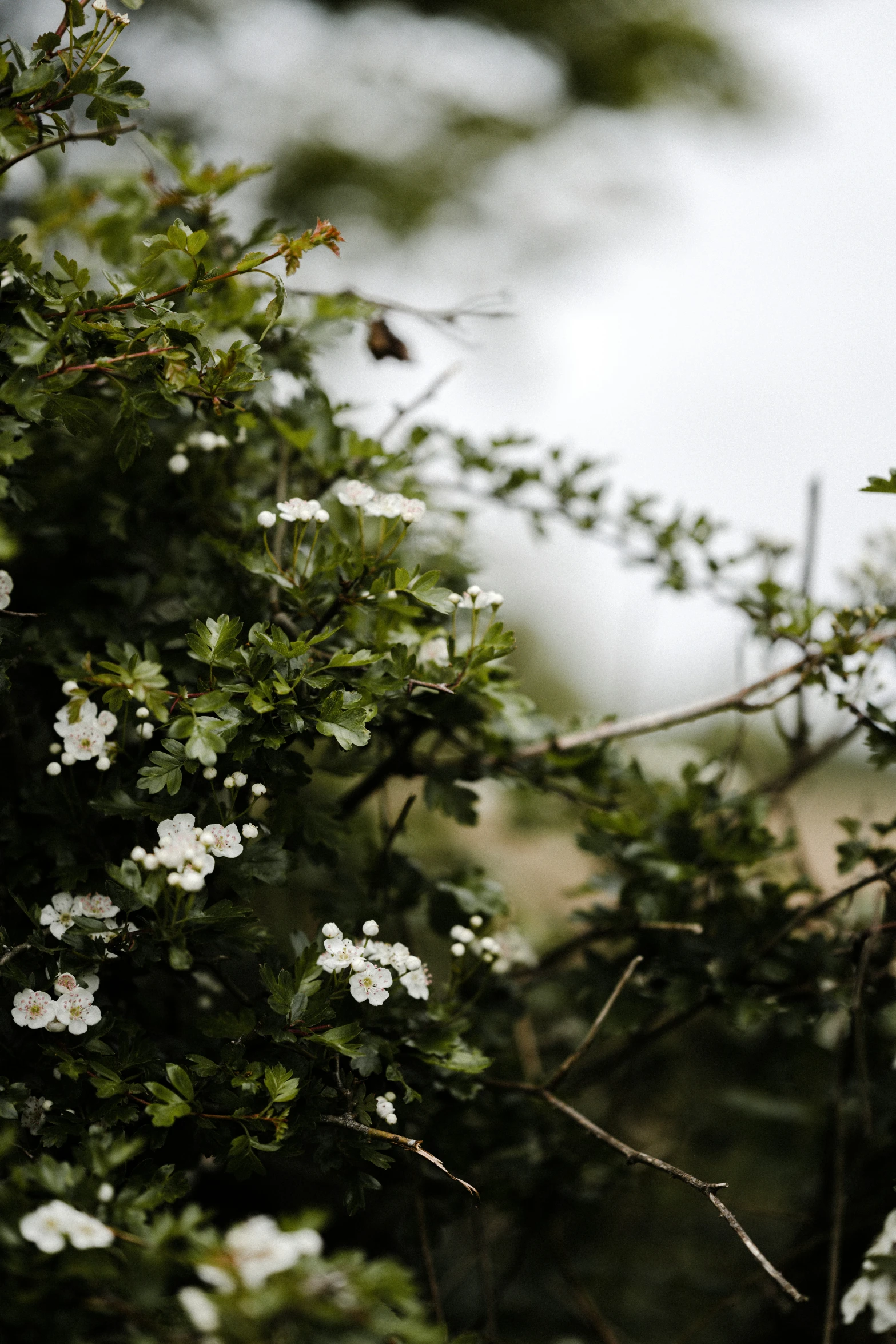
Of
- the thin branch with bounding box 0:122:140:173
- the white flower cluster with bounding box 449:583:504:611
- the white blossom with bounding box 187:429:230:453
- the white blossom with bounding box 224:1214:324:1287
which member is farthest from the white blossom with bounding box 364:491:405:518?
the white blossom with bounding box 224:1214:324:1287

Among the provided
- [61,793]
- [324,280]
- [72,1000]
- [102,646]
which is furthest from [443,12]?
[72,1000]

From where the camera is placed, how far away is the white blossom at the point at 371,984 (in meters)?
0.98

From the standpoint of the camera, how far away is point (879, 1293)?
1070 mm

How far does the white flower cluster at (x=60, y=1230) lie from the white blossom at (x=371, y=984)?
0.33 meters

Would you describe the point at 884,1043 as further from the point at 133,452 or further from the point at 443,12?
the point at 443,12

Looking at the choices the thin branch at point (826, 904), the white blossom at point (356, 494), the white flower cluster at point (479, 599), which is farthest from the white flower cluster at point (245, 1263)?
the thin branch at point (826, 904)

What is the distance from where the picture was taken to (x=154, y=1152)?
960mm

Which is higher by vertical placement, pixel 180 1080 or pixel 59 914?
pixel 59 914

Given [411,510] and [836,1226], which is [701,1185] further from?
[411,510]

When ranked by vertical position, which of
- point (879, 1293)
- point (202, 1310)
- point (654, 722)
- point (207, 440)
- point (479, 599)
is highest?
point (207, 440)

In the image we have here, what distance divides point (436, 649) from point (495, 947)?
16.4 inches

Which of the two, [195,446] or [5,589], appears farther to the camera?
[195,446]

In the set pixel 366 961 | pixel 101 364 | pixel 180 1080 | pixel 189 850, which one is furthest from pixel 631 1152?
pixel 101 364

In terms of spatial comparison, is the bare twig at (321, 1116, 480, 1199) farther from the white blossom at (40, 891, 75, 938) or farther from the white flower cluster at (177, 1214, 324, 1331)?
the white blossom at (40, 891, 75, 938)
